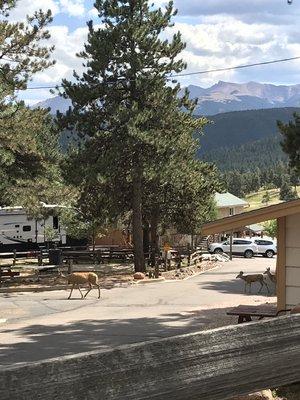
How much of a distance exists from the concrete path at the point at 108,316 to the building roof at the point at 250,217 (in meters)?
3.58

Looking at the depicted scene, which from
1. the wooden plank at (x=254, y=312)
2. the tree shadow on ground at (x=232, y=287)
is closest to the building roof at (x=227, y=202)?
the tree shadow on ground at (x=232, y=287)

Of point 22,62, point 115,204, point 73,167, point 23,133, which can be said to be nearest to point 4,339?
point 23,133

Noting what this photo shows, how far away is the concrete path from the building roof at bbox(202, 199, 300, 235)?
3.58m

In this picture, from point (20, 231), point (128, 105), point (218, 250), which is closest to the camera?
point (128, 105)

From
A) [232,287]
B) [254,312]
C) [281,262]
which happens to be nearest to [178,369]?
[254,312]

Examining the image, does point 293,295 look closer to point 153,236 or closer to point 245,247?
point 153,236

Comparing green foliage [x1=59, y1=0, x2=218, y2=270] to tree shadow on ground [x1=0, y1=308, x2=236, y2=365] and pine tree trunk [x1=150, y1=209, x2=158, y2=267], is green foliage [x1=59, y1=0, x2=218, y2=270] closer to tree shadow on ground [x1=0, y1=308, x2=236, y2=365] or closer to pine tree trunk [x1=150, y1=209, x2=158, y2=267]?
pine tree trunk [x1=150, y1=209, x2=158, y2=267]

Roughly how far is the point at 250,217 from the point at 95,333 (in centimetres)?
574

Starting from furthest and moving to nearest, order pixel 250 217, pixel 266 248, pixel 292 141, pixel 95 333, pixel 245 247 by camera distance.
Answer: pixel 266 248 → pixel 245 247 → pixel 292 141 → pixel 95 333 → pixel 250 217

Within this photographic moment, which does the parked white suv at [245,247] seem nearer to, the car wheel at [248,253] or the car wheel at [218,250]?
the car wheel at [248,253]

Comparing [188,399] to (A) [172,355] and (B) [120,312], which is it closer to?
(A) [172,355]

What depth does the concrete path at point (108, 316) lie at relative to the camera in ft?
43.4

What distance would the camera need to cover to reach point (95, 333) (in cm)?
1455

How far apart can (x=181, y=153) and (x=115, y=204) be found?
5036mm
